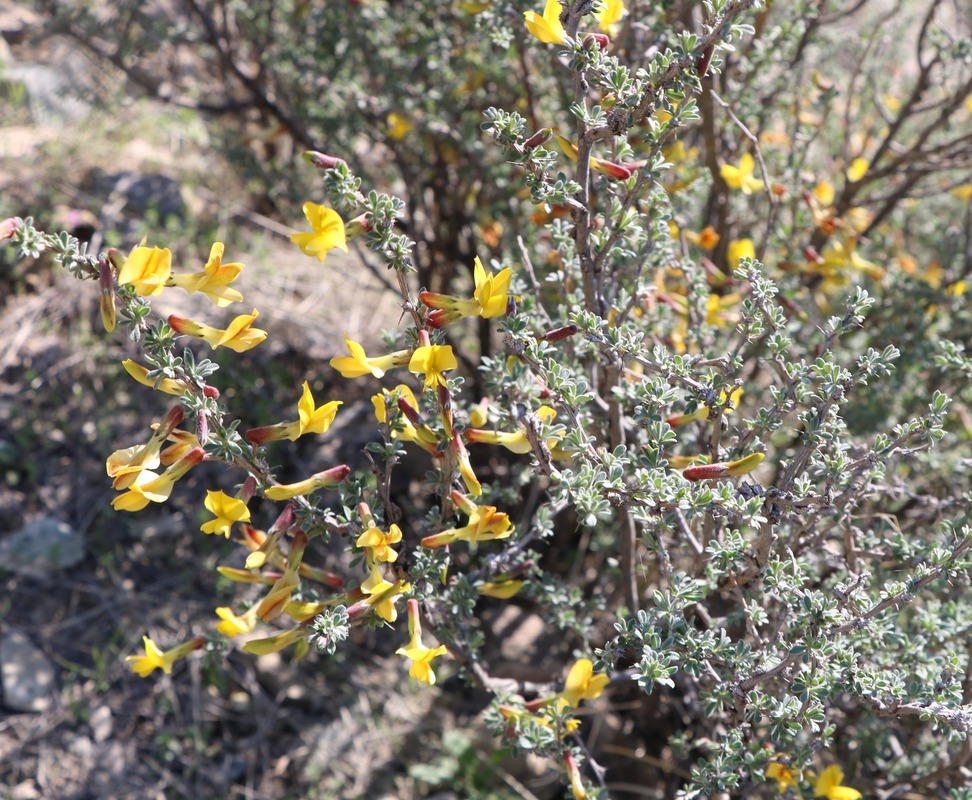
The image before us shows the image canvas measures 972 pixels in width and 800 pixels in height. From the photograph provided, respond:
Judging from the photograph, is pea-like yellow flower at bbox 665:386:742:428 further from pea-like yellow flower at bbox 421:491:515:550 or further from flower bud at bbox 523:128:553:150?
flower bud at bbox 523:128:553:150

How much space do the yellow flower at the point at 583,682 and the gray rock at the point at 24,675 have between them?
194cm

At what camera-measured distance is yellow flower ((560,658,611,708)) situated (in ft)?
5.50

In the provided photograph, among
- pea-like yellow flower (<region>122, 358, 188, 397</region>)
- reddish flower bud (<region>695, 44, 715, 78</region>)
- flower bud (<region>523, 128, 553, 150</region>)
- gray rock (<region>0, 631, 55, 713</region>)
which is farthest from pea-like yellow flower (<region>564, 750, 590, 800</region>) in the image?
gray rock (<region>0, 631, 55, 713</region>)

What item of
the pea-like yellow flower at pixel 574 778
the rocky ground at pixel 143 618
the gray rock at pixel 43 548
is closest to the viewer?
the pea-like yellow flower at pixel 574 778

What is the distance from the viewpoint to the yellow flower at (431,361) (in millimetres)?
1431

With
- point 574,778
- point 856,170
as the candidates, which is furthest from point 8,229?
point 856,170

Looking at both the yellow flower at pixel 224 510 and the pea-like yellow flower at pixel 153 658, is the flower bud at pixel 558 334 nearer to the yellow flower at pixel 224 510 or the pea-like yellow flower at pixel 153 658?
the yellow flower at pixel 224 510

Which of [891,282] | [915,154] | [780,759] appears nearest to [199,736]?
[780,759]

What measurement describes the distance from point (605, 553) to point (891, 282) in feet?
4.28

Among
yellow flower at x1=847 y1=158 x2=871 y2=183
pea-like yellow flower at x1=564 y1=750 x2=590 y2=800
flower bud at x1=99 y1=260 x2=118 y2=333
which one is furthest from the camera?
yellow flower at x1=847 y1=158 x2=871 y2=183

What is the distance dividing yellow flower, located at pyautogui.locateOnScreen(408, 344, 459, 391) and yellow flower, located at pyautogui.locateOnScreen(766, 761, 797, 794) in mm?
1072

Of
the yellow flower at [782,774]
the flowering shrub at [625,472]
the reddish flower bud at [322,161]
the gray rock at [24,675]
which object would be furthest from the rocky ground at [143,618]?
the reddish flower bud at [322,161]

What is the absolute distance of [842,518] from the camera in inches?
70.4

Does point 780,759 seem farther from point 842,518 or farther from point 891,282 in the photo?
point 891,282
